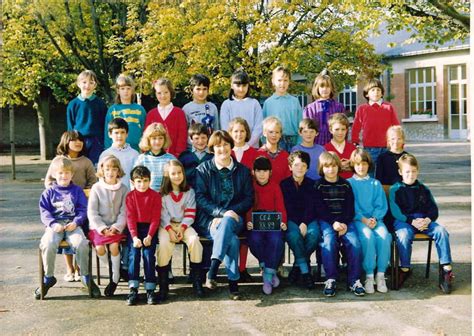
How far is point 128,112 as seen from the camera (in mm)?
7234

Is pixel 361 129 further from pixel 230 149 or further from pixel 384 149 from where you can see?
pixel 230 149

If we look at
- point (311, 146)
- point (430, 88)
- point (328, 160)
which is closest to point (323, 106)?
point (311, 146)

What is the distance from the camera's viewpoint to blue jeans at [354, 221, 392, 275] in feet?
19.5

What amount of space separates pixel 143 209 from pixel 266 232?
1.18m

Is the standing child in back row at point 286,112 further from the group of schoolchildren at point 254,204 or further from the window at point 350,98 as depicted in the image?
the window at point 350,98

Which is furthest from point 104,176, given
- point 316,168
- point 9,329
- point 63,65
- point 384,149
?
point 63,65

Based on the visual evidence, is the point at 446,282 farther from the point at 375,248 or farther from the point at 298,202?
the point at 298,202

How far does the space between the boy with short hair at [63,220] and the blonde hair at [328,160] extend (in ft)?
7.68

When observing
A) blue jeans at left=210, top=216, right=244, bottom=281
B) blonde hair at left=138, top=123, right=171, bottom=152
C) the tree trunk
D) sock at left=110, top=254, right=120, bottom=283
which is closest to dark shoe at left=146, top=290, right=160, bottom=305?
sock at left=110, top=254, right=120, bottom=283

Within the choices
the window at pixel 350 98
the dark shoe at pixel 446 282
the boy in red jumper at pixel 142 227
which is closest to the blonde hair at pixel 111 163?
the boy in red jumper at pixel 142 227

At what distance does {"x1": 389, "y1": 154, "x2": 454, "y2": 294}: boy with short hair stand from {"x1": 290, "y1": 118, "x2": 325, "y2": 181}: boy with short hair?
84 cm

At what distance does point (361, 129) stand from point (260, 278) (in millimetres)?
2302

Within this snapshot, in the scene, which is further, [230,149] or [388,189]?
[388,189]

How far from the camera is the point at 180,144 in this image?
715cm
